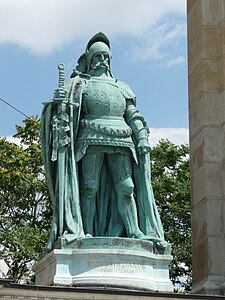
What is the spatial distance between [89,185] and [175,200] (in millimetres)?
12974

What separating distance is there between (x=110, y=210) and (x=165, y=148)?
1453 centimetres

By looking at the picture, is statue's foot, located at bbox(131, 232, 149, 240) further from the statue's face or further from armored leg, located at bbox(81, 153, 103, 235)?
the statue's face

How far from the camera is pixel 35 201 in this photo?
28.0m

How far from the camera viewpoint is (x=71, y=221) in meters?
13.8

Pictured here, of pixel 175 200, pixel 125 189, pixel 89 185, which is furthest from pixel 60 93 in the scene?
pixel 175 200

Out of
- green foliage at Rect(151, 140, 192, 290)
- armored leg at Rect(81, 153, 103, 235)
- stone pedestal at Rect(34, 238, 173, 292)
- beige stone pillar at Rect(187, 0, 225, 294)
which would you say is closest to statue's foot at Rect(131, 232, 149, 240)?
stone pedestal at Rect(34, 238, 173, 292)

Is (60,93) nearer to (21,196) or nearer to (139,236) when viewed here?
(139,236)

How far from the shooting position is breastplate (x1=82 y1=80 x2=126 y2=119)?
1443 cm

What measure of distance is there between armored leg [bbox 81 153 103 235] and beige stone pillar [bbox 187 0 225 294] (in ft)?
8.86

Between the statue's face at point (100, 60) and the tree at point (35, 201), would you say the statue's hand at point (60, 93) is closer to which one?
the statue's face at point (100, 60)

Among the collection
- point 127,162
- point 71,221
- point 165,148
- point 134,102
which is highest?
point 165,148

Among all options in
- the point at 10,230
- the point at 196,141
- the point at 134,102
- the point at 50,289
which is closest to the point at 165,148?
the point at 10,230

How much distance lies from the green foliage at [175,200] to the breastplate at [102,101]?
11317 mm

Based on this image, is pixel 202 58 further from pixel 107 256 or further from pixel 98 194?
pixel 107 256
